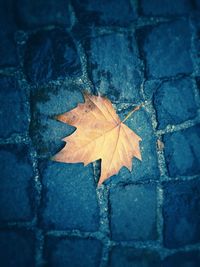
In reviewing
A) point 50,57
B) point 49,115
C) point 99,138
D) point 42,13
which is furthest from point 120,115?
point 42,13

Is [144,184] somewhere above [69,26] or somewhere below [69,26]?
below

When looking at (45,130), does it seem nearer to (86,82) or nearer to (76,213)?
(86,82)

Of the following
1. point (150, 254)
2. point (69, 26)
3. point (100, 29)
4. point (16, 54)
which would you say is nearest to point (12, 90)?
point (16, 54)

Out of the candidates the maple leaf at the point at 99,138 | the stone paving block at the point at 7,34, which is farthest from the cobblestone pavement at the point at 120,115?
the maple leaf at the point at 99,138

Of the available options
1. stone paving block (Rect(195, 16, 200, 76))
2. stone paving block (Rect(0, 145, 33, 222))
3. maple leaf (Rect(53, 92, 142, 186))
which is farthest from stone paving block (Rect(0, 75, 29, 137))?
stone paving block (Rect(195, 16, 200, 76))

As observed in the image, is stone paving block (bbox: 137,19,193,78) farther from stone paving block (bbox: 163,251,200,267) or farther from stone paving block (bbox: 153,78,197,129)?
stone paving block (bbox: 163,251,200,267)
